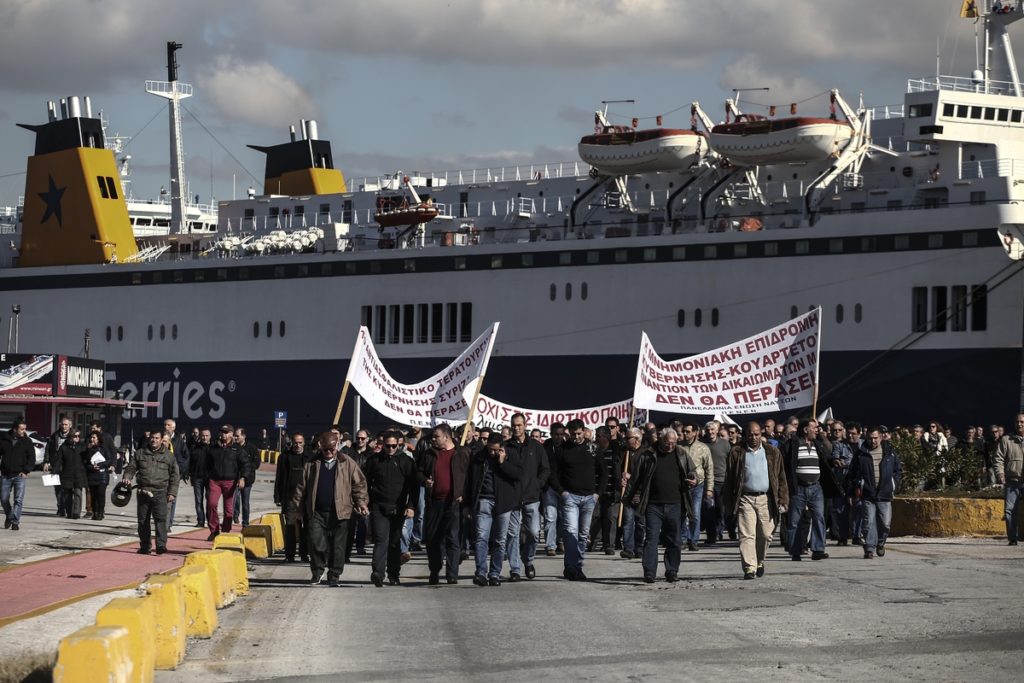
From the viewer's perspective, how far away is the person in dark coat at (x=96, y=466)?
24562 millimetres

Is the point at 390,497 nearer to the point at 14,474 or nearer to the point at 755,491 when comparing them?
the point at 755,491

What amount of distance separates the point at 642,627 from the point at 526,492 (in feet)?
15.1

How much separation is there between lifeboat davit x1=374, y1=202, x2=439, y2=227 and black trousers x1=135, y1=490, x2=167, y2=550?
31.5 metres

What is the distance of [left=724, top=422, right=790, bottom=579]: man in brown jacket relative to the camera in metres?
15.9

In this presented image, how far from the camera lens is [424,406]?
2494 cm

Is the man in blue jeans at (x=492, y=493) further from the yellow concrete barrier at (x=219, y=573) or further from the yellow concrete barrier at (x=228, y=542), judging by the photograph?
the yellow concrete barrier at (x=219, y=573)

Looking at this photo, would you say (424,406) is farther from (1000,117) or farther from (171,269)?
(171,269)

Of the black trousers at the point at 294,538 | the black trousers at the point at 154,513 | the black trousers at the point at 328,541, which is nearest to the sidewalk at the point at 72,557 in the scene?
the black trousers at the point at 154,513

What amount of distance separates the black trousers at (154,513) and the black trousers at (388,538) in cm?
379

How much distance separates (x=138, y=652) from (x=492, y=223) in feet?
138

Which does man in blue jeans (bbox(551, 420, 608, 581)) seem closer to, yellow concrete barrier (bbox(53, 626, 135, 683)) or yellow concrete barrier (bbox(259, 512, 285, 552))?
yellow concrete barrier (bbox(259, 512, 285, 552))

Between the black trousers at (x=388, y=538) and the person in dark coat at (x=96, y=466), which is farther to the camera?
the person in dark coat at (x=96, y=466)

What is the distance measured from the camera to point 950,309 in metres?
40.4

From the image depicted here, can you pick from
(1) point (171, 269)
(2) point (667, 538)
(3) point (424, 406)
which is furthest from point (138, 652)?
(1) point (171, 269)
